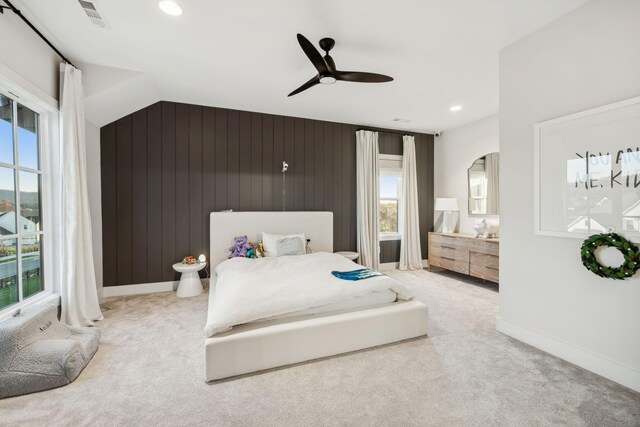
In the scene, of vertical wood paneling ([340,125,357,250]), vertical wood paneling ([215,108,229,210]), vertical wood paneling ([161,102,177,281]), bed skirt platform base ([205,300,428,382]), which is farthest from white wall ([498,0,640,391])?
vertical wood paneling ([161,102,177,281])

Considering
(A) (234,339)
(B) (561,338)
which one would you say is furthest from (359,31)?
(B) (561,338)

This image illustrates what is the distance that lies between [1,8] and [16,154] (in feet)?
3.65

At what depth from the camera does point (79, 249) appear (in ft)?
9.25

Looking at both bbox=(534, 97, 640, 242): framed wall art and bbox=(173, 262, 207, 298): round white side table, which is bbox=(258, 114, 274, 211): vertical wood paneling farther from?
bbox=(534, 97, 640, 242): framed wall art

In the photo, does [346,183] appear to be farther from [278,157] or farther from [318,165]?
[278,157]

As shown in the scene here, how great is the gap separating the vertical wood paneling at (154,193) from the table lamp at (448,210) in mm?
4546

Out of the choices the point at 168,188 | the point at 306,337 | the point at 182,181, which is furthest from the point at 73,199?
the point at 306,337

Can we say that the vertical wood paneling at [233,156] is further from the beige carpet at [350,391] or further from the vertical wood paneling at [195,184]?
the beige carpet at [350,391]

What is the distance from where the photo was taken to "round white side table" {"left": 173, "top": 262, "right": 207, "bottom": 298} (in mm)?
3732

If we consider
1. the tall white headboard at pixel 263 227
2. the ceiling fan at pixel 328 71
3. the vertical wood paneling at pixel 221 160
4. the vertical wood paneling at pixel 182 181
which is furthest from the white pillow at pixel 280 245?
the ceiling fan at pixel 328 71

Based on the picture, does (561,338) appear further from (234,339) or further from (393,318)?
(234,339)

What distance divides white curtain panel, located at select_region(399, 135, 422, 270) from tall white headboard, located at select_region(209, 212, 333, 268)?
147cm

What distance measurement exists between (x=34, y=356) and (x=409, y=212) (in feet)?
16.5

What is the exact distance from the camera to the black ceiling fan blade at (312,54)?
2150mm
